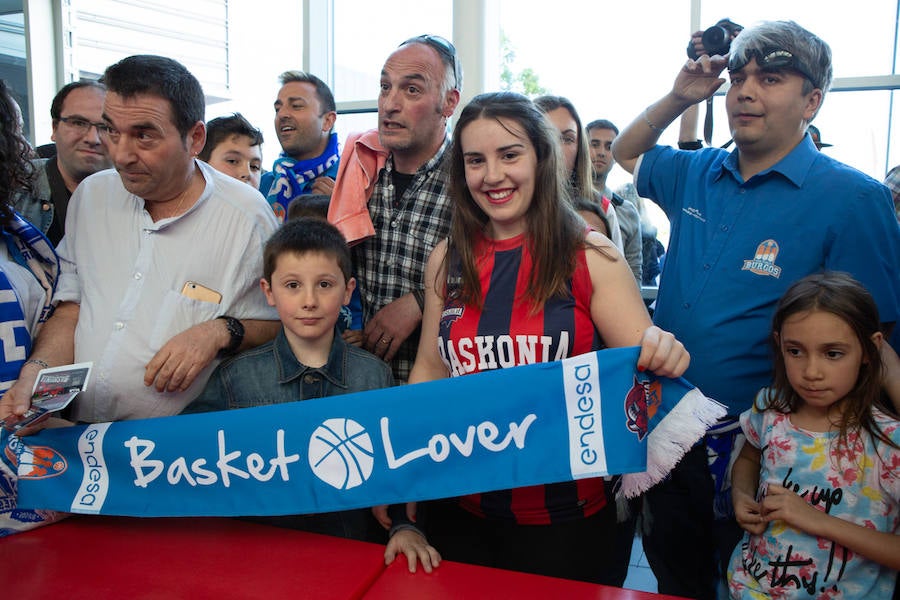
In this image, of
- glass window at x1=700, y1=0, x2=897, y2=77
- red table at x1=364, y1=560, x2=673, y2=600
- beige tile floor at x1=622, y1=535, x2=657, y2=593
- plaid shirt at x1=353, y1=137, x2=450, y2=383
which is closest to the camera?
red table at x1=364, y1=560, x2=673, y2=600

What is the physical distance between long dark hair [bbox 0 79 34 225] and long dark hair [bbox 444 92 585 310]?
1.23m

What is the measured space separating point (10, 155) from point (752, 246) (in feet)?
6.97

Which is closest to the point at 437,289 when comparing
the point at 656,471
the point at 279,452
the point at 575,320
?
the point at 575,320

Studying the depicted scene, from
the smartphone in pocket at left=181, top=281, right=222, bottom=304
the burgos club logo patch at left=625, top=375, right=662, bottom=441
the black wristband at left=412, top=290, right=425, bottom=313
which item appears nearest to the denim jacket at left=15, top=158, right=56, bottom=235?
the smartphone in pocket at left=181, top=281, right=222, bottom=304

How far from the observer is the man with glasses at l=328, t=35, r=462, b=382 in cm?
232

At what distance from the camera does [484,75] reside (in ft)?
19.1

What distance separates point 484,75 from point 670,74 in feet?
5.05

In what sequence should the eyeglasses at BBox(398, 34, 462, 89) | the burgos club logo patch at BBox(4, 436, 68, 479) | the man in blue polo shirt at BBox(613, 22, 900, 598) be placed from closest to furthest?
the burgos club logo patch at BBox(4, 436, 68, 479) → the man in blue polo shirt at BBox(613, 22, 900, 598) → the eyeglasses at BBox(398, 34, 462, 89)

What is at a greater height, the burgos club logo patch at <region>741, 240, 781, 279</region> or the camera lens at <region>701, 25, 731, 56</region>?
the camera lens at <region>701, 25, 731, 56</region>

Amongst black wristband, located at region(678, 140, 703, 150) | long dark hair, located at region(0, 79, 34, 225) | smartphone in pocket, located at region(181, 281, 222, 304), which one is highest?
black wristband, located at region(678, 140, 703, 150)

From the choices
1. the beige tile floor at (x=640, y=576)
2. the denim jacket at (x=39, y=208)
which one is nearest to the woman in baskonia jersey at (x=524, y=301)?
the beige tile floor at (x=640, y=576)

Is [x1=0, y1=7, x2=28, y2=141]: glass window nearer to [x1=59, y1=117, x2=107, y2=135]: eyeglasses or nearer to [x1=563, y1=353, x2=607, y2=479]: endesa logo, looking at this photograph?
[x1=59, y1=117, x2=107, y2=135]: eyeglasses

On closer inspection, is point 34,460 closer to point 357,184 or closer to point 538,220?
point 357,184

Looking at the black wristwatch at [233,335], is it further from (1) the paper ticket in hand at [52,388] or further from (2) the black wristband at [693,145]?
(2) the black wristband at [693,145]
